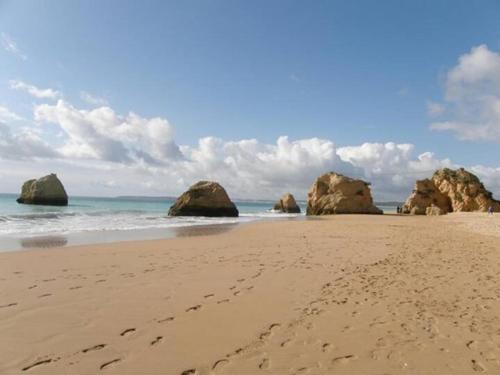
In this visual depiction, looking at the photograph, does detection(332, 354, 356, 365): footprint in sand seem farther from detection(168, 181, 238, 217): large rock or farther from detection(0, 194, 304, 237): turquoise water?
detection(168, 181, 238, 217): large rock

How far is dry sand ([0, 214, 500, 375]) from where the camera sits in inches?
166

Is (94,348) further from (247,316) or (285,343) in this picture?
(285,343)

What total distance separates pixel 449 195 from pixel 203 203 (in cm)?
4111

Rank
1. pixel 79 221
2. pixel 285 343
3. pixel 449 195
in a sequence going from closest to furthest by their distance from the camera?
pixel 285 343, pixel 79 221, pixel 449 195

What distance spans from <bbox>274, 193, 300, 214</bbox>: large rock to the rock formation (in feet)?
67.3

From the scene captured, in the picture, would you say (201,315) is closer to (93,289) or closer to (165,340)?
(165,340)

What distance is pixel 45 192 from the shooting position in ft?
242

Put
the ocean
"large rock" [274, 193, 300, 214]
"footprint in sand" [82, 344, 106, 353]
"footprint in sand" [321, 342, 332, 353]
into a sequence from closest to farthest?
"footprint in sand" [82, 344, 106, 353]
"footprint in sand" [321, 342, 332, 353]
the ocean
"large rock" [274, 193, 300, 214]

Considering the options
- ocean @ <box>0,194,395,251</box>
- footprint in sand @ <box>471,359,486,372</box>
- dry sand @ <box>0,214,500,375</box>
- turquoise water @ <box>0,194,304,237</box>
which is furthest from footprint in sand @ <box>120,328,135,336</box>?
turquoise water @ <box>0,194,304,237</box>

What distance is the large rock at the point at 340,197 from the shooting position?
5503 centimetres

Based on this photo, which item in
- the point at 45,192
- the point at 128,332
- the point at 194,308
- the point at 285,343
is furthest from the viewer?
the point at 45,192

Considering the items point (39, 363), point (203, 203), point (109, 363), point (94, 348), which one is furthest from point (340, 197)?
point (39, 363)

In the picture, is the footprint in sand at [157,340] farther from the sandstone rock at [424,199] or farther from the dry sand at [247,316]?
the sandstone rock at [424,199]

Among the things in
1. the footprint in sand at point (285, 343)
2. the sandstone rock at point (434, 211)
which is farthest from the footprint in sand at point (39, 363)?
the sandstone rock at point (434, 211)
